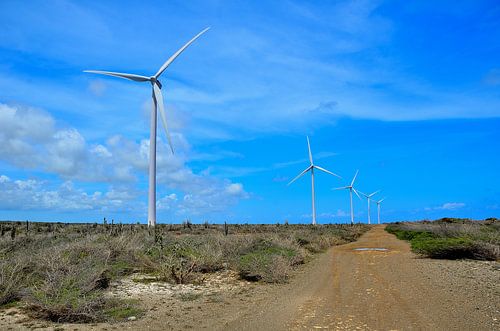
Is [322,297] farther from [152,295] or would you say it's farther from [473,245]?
[473,245]

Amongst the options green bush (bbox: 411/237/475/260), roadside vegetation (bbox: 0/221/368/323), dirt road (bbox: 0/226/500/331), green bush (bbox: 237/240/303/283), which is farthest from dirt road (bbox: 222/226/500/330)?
roadside vegetation (bbox: 0/221/368/323)

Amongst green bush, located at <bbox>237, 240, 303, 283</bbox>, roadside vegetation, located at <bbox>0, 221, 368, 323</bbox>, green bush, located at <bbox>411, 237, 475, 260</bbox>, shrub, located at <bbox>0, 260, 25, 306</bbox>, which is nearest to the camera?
roadside vegetation, located at <bbox>0, 221, 368, 323</bbox>

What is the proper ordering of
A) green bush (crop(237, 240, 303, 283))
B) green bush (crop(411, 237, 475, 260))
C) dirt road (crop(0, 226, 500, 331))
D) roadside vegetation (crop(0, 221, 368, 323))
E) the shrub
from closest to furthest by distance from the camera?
dirt road (crop(0, 226, 500, 331)), roadside vegetation (crop(0, 221, 368, 323)), the shrub, green bush (crop(237, 240, 303, 283)), green bush (crop(411, 237, 475, 260))

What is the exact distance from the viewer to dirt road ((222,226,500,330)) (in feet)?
31.7

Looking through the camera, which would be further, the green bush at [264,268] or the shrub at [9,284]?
the green bush at [264,268]

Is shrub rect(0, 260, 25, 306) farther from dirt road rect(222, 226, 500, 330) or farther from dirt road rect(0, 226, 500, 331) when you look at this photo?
dirt road rect(222, 226, 500, 330)

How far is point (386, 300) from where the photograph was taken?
12.0m

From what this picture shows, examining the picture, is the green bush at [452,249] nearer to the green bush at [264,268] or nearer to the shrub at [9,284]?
the green bush at [264,268]

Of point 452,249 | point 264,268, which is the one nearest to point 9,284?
point 264,268

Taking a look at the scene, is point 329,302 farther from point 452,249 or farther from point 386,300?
point 452,249

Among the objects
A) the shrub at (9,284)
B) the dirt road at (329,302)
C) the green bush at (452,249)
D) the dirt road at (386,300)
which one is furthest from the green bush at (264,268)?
the green bush at (452,249)

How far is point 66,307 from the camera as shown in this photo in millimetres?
10328

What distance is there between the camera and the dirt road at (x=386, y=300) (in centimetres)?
967

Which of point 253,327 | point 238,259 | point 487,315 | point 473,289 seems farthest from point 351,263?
point 253,327
